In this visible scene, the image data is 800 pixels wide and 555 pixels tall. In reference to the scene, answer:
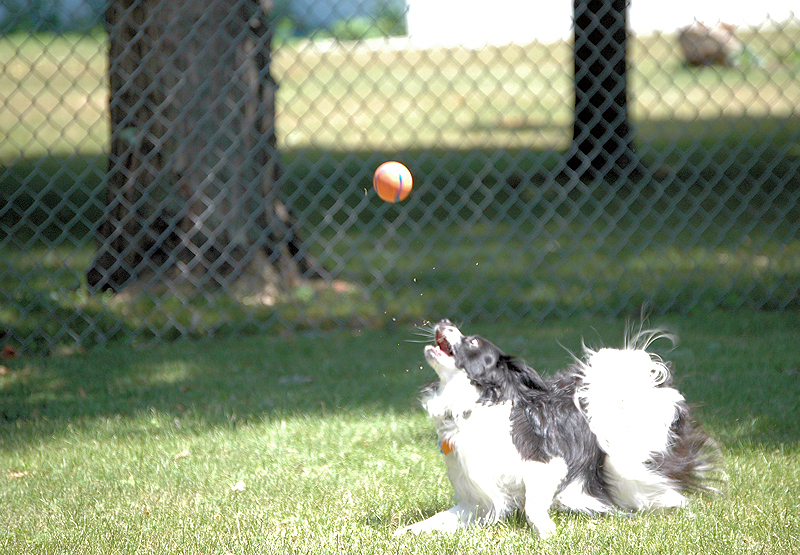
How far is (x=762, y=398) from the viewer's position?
329 cm

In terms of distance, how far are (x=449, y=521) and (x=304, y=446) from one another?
92 centimetres

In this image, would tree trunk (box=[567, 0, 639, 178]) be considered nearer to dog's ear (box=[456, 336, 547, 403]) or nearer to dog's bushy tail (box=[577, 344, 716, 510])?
dog's bushy tail (box=[577, 344, 716, 510])

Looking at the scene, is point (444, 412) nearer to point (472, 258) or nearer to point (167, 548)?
point (167, 548)

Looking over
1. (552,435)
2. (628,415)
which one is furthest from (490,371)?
(628,415)

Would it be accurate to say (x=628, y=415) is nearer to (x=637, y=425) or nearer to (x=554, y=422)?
(x=637, y=425)

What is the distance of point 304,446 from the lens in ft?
9.83

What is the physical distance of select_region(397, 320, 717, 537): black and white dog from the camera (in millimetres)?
2098

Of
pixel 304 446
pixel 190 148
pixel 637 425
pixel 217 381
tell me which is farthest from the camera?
pixel 190 148

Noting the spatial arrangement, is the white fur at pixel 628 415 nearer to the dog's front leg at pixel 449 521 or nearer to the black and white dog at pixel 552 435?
the black and white dog at pixel 552 435

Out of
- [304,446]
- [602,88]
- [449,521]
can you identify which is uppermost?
[602,88]

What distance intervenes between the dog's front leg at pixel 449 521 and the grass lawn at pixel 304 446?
53mm

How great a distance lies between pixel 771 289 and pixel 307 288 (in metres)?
2.88

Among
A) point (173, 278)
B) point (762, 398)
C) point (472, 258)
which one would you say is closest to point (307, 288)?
point (173, 278)

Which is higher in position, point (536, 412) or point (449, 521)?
point (536, 412)
